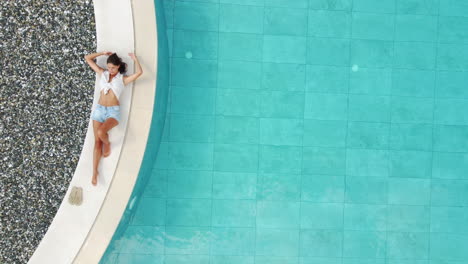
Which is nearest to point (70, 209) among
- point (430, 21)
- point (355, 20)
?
point (355, 20)

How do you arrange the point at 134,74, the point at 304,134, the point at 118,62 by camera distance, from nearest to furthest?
the point at 118,62, the point at 134,74, the point at 304,134

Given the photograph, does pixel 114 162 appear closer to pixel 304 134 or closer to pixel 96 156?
pixel 96 156

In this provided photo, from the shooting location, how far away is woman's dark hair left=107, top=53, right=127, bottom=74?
199 inches

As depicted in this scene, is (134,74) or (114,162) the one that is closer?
(134,74)

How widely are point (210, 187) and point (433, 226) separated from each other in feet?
→ 11.3

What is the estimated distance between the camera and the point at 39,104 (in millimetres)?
5207

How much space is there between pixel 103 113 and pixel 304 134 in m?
2.93

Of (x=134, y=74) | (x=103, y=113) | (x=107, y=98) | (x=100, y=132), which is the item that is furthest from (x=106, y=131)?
(x=134, y=74)

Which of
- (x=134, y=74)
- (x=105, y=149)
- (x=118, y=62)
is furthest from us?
(x=105, y=149)

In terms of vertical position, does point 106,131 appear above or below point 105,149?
above

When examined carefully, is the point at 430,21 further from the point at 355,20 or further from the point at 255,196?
the point at 255,196

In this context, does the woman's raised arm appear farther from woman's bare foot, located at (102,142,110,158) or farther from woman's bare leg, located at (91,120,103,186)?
woman's bare foot, located at (102,142,110,158)

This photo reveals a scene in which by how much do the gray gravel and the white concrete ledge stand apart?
0.17 m

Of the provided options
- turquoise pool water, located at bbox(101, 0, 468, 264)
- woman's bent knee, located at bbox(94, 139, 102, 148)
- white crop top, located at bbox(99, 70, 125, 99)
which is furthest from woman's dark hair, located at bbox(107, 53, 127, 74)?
turquoise pool water, located at bbox(101, 0, 468, 264)
